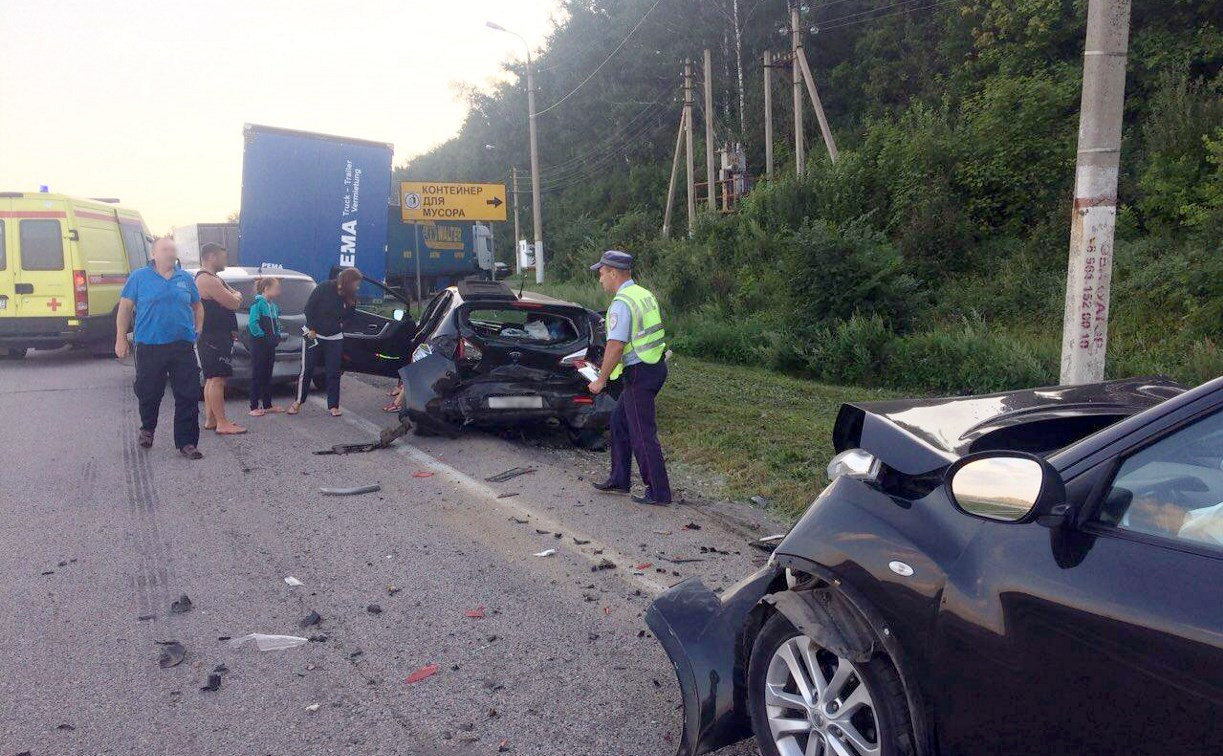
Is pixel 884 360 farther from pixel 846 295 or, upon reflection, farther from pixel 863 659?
pixel 863 659

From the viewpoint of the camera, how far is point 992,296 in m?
16.6

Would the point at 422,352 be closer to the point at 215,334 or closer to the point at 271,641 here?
the point at 215,334

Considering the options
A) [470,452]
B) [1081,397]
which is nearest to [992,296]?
[470,452]

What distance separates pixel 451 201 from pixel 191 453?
1273cm

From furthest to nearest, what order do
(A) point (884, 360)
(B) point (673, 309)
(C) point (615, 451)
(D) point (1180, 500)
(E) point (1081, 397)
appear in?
(B) point (673, 309) → (A) point (884, 360) → (C) point (615, 451) → (E) point (1081, 397) → (D) point (1180, 500)

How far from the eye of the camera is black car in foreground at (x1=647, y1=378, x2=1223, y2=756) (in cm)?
204

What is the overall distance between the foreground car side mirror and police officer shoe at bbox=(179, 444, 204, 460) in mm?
7296

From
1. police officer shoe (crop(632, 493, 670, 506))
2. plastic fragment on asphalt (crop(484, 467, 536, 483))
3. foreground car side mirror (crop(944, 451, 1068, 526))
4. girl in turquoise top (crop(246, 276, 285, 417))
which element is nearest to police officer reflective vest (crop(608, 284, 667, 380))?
→ police officer shoe (crop(632, 493, 670, 506))

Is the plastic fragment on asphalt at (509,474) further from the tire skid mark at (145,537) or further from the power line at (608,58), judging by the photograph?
the power line at (608,58)

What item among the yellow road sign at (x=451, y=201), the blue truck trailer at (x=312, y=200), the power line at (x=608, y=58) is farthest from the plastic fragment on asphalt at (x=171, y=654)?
the power line at (x=608, y=58)

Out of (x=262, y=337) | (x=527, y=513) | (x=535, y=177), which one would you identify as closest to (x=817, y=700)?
(x=527, y=513)

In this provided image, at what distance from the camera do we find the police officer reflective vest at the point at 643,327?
6.57 meters

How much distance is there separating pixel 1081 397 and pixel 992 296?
571 inches

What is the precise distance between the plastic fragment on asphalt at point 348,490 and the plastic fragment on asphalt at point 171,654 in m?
2.70
